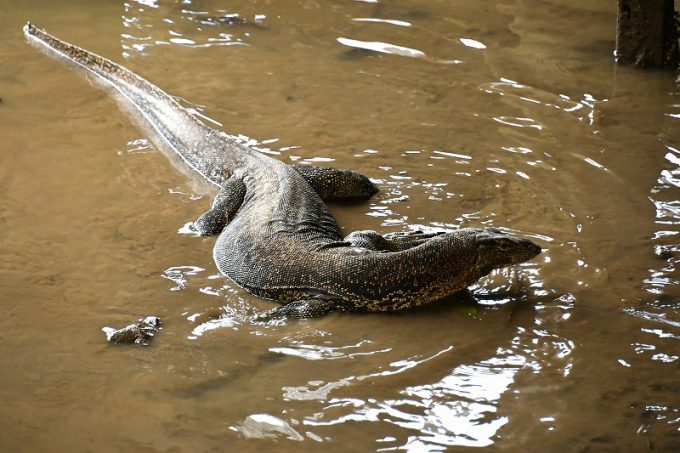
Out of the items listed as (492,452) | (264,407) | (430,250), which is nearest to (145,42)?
(430,250)

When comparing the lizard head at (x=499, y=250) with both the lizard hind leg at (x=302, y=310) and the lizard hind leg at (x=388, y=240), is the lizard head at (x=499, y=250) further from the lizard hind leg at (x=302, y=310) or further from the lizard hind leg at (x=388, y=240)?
the lizard hind leg at (x=302, y=310)

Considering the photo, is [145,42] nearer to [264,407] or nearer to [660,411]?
[264,407]

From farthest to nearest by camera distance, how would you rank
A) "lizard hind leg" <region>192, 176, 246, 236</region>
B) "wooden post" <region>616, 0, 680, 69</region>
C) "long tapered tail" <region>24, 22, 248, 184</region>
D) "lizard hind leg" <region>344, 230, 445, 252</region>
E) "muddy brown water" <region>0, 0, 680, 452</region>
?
"wooden post" <region>616, 0, 680, 69</region>
"long tapered tail" <region>24, 22, 248, 184</region>
"lizard hind leg" <region>192, 176, 246, 236</region>
"lizard hind leg" <region>344, 230, 445, 252</region>
"muddy brown water" <region>0, 0, 680, 452</region>

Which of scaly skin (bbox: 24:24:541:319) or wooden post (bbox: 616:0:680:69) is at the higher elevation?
wooden post (bbox: 616:0:680:69)

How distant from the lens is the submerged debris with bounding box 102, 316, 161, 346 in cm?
550

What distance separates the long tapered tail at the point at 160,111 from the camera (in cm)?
834

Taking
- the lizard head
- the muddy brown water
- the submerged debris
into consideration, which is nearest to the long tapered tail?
the muddy brown water

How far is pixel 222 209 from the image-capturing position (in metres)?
7.23

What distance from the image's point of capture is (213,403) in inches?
193

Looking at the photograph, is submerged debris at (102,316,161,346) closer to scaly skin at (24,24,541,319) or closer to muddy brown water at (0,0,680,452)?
muddy brown water at (0,0,680,452)

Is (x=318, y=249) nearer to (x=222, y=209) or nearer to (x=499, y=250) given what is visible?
(x=499, y=250)

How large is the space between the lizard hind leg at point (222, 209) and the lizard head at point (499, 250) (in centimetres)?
232

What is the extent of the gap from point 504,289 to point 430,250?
0.67 meters

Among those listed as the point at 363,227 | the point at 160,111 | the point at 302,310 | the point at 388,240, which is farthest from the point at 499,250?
the point at 160,111
